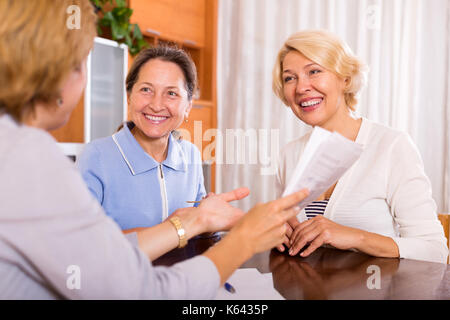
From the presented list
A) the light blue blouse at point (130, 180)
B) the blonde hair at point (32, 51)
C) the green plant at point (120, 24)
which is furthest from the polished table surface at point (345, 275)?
the green plant at point (120, 24)

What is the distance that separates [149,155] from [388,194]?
98cm

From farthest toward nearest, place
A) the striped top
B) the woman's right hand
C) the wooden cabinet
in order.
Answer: the wooden cabinet
the striped top
the woman's right hand

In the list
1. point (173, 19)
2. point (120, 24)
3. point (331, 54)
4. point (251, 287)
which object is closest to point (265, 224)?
point (251, 287)

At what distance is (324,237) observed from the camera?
1.19m

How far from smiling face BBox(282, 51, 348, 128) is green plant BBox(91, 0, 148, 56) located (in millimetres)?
1920

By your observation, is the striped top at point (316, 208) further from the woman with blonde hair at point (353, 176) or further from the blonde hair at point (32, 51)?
the blonde hair at point (32, 51)

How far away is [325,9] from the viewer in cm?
353

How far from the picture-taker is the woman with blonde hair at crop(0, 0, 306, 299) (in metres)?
0.57

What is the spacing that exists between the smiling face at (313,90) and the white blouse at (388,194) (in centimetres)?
17

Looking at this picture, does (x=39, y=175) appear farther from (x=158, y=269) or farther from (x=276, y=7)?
(x=276, y=7)

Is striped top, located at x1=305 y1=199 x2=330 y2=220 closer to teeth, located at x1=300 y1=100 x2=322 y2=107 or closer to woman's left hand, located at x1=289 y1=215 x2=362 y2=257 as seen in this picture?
woman's left hand, located at x1=289 y1=215 x2=362 y2=257

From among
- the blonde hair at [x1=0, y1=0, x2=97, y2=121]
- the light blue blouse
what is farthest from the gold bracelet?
the light blue blouse

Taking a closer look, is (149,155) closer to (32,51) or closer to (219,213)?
(219,213)
